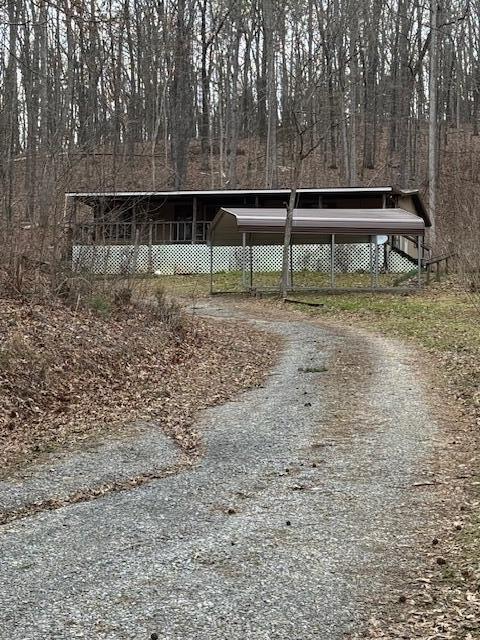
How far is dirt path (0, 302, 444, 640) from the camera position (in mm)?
3637

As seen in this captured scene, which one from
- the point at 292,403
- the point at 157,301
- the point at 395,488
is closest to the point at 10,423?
the point at 292,403

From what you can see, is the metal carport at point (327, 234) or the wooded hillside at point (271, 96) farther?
the wooded hillside at point (271, 96)

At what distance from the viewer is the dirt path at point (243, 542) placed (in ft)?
11.9

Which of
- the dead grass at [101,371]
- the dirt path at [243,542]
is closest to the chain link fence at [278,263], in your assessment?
the dead grass at [101,371]

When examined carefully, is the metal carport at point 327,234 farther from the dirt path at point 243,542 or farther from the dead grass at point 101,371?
the dirt path at point 243,542

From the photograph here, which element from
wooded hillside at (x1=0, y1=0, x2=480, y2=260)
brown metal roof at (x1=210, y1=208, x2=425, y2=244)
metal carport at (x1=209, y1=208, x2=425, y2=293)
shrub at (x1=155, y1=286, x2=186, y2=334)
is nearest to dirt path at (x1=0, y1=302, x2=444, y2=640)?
shrub at (x1=155, y1=286, x2=186, y2=334)

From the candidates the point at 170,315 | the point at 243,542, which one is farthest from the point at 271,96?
the point at 243,542

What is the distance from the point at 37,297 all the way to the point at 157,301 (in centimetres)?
348

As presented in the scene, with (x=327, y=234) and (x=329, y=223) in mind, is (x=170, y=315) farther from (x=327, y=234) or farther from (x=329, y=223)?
(x=327, y=234)

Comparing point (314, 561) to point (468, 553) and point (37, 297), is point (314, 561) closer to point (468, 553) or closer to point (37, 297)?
point (468, 553)

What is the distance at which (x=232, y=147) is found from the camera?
3741 cm

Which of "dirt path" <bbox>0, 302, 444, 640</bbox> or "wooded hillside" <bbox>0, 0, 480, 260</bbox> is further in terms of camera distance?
"wooded hillside" <bbox>0, 0, 480, 260</bbox>

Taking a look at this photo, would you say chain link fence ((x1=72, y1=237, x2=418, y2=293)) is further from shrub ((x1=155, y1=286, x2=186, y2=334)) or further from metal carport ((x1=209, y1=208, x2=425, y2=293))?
shrub ((x1=155, y1=286, x2=186, y2=334))

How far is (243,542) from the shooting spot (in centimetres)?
470
